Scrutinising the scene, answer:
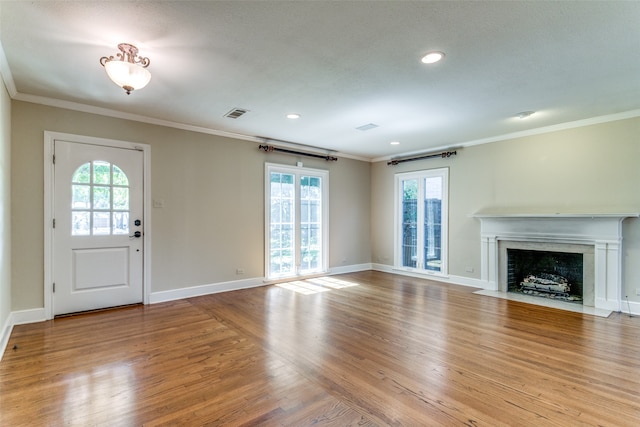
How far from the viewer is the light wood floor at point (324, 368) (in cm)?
195

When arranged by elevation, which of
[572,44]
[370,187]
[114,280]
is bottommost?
[114,280]

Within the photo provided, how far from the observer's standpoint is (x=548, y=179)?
4852 millimetres

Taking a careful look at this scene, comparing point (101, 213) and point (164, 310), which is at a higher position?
point (101, 213)

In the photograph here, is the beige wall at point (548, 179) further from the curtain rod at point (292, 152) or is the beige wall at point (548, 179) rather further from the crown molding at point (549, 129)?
the curtain rod at point (292, 152)

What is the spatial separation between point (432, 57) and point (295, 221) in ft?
13.3

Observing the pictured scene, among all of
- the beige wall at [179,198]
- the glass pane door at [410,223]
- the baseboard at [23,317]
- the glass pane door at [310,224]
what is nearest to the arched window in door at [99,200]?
the beige wall at [179,198]

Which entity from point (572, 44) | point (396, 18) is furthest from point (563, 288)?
point (396, 18)

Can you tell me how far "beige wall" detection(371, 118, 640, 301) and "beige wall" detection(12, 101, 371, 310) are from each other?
3.08 m

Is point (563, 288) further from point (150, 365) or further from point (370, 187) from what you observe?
point (150, 365)

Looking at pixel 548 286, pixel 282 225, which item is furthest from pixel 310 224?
pixel 548 286

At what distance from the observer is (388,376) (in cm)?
241

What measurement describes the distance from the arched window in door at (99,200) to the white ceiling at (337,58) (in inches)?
33.7

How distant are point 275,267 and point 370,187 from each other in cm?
319

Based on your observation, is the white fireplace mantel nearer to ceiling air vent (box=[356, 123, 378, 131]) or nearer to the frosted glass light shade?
ceiling air vent (box=[356, 123, 378, 131])
